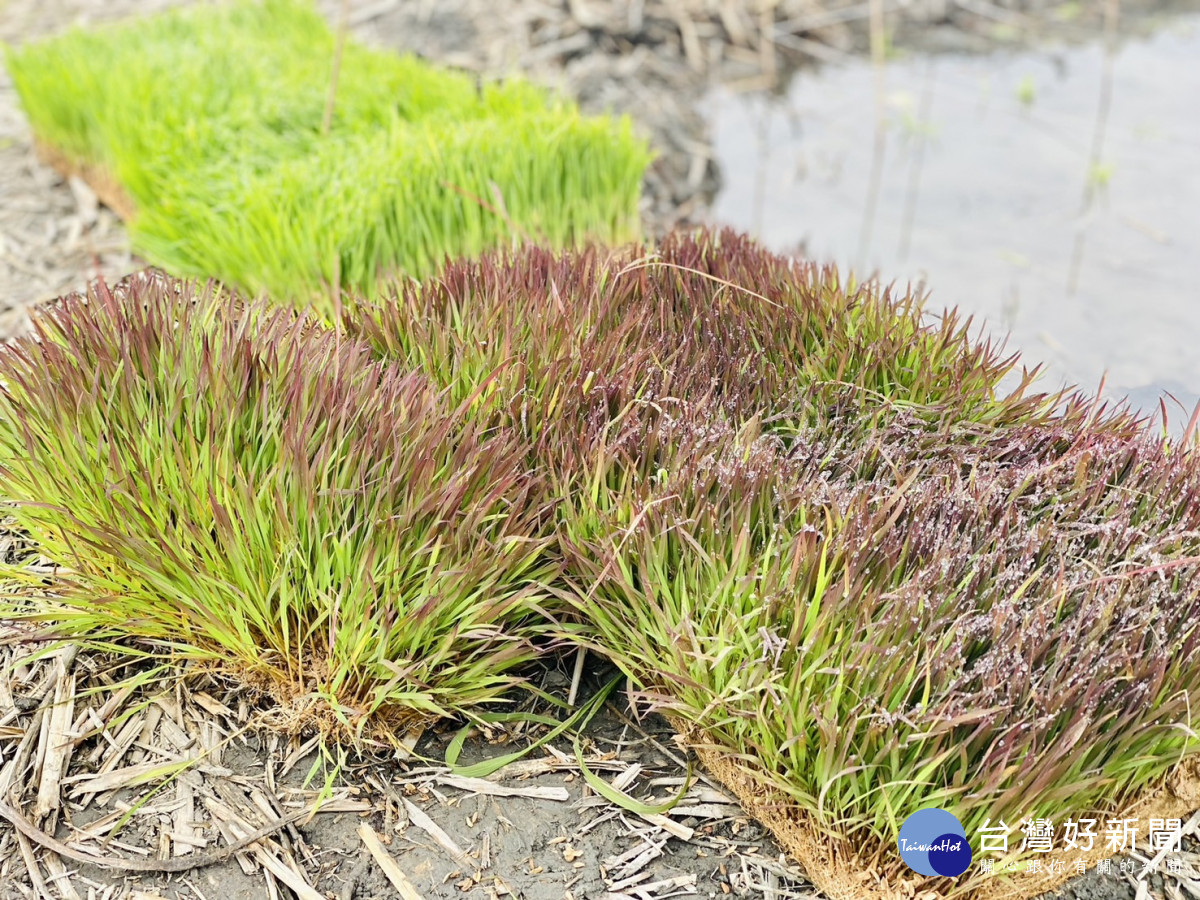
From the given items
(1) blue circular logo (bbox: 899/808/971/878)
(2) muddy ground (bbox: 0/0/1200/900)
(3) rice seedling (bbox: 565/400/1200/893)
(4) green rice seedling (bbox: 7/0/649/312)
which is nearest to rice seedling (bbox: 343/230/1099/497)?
(3) rice seedling (bbox: 565/400/1200/893)

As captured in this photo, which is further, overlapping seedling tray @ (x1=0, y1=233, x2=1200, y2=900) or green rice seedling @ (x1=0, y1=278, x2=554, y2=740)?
green rice seedling @ (x1=0, y1=278, x2=554, y2=740)

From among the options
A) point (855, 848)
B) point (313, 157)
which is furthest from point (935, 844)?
point (313, 157)

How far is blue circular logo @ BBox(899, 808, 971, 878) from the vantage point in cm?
162

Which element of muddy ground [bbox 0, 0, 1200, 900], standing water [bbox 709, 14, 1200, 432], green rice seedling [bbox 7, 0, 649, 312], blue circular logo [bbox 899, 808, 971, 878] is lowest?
muddy ground [bbox 0, 0, 1200, 900]

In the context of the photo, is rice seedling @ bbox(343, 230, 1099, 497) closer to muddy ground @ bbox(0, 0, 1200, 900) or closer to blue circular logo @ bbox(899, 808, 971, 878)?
muddy ground @ bbox(0, 0, 1200, 900)

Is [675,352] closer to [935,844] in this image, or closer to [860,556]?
[860,556]

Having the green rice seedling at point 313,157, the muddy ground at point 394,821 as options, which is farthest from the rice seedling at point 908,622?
the green rice seedling at point 313,157

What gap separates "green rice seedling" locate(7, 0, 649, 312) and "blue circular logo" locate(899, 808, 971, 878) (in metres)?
1.84

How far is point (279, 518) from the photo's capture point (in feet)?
6.04

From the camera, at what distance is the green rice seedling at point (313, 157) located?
312 centimetres

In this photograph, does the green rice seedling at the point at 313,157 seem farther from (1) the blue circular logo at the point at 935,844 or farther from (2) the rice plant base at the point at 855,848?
(1) the blue circular logo at the point at 935,844

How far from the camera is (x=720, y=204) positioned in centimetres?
477

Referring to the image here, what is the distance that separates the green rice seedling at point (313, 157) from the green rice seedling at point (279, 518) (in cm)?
86

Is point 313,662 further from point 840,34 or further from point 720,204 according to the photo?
point 840,34
